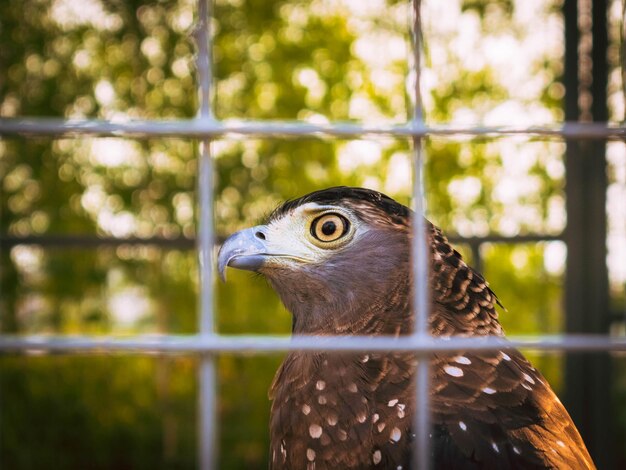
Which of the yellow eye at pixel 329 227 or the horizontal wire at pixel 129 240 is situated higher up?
the yellow eye at pixel 329 227

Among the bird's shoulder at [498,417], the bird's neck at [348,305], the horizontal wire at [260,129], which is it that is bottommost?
the bird's shoulder at [498,417]

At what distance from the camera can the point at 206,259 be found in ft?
2.87

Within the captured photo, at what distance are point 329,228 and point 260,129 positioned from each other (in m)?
0.80

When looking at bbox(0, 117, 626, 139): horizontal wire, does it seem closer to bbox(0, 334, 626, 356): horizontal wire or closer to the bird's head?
bbox(0, 334, 626, 356): horizontal wire

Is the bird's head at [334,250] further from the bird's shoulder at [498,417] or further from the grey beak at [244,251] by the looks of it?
the bird's shoulder at [498,417]

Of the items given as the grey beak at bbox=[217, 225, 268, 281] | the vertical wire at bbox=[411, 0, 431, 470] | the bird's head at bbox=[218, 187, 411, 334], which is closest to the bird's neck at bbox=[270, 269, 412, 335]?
the bird's head at bbox=[218, 187, 411, 334]

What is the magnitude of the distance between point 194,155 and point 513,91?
2.10 m

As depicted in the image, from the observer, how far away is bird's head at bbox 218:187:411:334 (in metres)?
1.62

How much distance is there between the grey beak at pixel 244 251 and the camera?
155 cm

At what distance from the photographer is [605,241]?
3236 millimetres

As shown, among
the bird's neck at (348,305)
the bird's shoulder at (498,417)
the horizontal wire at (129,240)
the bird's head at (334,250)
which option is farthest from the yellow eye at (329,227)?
the horizontal wire at (129,240)

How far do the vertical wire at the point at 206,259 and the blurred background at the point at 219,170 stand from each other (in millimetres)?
2778

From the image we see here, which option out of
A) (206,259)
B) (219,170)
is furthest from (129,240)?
(206,259)

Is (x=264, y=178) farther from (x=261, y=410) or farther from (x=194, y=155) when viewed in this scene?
(x=261, y=410)
